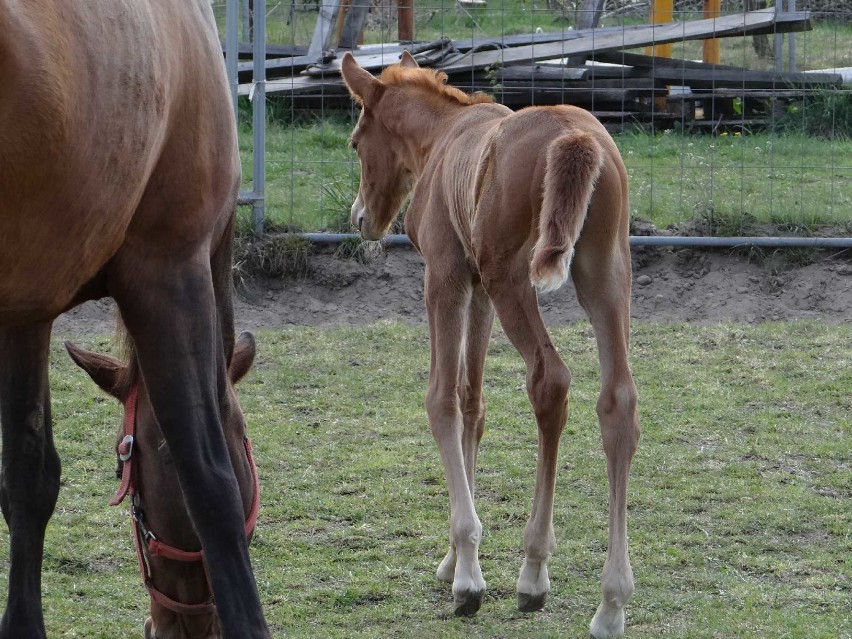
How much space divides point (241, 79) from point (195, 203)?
371 inches

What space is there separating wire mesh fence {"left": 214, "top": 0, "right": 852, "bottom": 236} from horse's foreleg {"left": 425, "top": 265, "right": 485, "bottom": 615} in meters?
3.91

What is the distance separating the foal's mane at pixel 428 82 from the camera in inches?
189

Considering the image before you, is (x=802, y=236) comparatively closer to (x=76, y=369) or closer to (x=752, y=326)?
(x=752, y=326)

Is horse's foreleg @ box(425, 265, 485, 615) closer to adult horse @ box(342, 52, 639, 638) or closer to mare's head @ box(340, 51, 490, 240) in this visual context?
adult horse @ box(342, 52, 639, 638)

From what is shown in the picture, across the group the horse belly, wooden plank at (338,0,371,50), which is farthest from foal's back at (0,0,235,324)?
wooden plank at (338,0,371,50)

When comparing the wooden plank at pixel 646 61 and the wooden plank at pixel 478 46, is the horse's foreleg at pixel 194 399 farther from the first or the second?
the wooden plank at pixel 646 61

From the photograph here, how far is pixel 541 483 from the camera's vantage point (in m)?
3.78

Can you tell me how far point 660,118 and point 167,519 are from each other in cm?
876

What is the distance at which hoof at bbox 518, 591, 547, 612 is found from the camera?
368 cm

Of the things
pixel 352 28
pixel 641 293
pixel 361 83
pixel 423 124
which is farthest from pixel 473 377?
pixel 352 28

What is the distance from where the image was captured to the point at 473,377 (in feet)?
14.4

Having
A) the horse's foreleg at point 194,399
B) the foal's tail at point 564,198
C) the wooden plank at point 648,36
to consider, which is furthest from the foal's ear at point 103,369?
the wooden plank at point 648,36

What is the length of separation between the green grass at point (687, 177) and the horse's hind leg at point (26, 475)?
496cm

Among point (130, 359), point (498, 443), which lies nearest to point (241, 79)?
point (498, 443)
